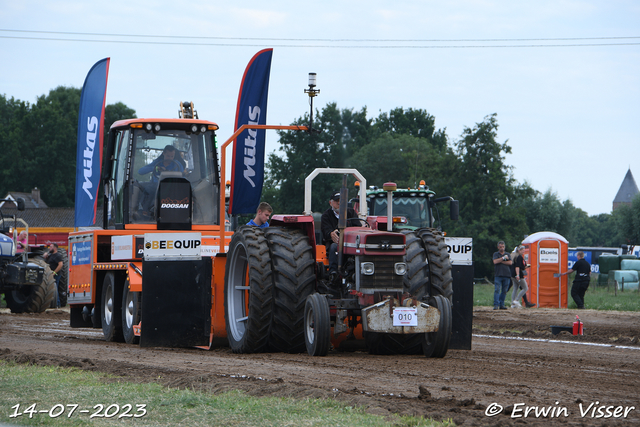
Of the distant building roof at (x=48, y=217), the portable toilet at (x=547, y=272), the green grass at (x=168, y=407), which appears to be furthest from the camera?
the distant building roof at (x=48, y=217)

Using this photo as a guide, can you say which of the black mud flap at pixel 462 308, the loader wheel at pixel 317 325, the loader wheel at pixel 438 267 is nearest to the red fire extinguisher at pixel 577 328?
the black mud flap at pixel 462 308

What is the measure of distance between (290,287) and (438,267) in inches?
67.4

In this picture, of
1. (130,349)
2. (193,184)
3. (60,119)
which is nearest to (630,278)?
(193,184)

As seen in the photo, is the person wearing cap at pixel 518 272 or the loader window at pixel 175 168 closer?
the loader window at pixel 175 168

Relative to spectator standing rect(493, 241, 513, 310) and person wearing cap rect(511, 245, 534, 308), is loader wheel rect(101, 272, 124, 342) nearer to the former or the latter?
spectator standing rect(493, 241, 513, 310)

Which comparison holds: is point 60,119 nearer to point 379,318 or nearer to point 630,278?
point 630,278

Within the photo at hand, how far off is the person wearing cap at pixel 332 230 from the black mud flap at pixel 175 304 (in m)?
1.87

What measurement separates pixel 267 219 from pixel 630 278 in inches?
→ 1111

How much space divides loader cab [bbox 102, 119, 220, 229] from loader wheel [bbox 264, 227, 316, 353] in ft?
12.4

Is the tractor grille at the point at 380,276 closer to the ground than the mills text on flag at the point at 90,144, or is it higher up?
closer to the ground

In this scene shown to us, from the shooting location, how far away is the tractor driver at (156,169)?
1304 centimetres

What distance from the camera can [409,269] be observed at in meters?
9.36

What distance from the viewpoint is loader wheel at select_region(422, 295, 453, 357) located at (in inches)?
349

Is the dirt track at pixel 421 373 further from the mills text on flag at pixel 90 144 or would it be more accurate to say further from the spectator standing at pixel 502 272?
the spectator standing at pixel 502 272
